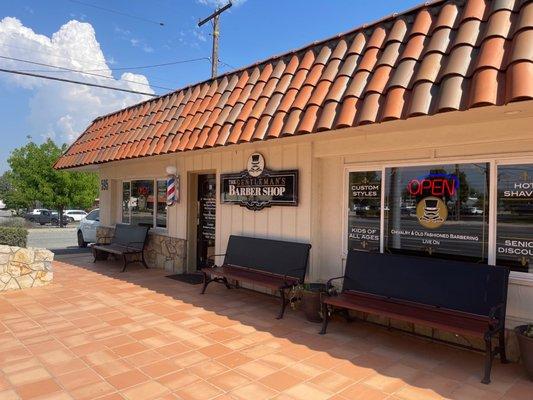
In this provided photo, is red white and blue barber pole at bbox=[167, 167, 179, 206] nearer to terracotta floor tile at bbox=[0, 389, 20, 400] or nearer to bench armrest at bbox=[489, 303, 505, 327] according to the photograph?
terracotta floor tile at bbox=[0, 389, 20, 400]

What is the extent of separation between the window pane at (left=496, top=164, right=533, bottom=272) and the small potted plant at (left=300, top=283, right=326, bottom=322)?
2.21 m

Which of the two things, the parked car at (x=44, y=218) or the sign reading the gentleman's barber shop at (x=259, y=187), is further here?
the parked car at (x=44, y=218)

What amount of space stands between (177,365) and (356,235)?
3114 millimetres

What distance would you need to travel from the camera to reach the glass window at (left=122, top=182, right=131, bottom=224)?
11335mm

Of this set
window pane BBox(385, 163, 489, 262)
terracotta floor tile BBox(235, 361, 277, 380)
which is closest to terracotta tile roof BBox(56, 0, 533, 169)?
window pane BBox(385, 163, 489, 262)

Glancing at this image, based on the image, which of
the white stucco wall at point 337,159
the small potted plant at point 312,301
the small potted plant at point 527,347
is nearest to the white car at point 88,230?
the white stucco wall at point 337,159

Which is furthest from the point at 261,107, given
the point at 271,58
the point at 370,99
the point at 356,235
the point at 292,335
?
the point at 292,335

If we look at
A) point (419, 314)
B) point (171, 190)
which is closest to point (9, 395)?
point (419, 314)

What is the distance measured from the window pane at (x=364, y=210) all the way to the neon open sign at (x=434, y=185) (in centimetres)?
51

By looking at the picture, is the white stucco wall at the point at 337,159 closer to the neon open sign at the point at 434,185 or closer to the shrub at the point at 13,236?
the neon open sign at the point at 434,185

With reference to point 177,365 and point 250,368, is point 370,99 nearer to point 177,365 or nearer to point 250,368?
point 250,368

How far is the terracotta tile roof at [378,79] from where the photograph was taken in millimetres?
3574

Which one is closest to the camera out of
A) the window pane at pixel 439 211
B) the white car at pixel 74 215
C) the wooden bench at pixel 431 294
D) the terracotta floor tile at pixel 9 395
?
the terracotta floor tile at pixel 9 395

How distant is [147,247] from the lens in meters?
10.1
